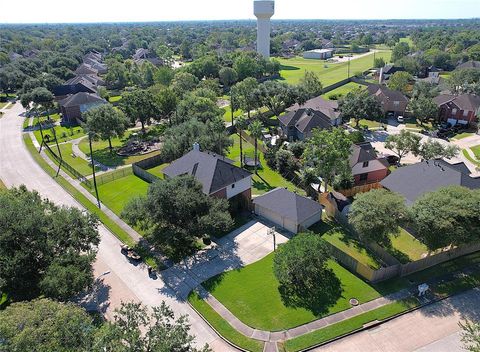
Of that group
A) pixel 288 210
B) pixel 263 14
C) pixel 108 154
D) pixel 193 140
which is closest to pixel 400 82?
pixel 193 140

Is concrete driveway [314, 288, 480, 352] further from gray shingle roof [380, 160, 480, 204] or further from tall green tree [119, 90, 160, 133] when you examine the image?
tall green tree [119, 90, 160, 133]

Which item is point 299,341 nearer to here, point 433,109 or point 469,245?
point 469,245

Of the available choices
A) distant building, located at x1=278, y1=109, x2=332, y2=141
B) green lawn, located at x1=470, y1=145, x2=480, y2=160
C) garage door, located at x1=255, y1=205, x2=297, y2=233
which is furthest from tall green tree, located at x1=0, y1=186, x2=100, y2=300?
green lawn, located at x1=470, y1=145, x2=480, y2=160

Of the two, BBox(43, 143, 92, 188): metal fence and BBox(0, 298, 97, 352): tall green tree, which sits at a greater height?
BBox(0, 298, 97, 352): tall green tree

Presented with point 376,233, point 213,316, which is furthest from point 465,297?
point 213,316

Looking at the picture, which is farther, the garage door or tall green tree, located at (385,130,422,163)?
tall green tree, located at (385,130,422,163)

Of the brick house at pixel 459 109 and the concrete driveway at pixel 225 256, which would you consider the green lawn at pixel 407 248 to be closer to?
the concrete driveway at pixel 225 256

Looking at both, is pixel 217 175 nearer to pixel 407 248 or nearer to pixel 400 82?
pixel 407 248
